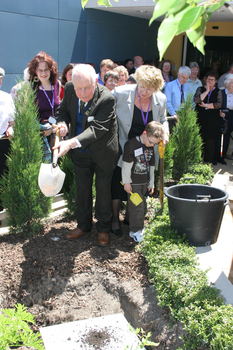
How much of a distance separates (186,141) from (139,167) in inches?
104

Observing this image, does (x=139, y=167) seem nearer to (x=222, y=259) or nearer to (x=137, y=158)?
(x=137, y=158)

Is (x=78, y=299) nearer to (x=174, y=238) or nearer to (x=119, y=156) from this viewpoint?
(x=174, y=238)

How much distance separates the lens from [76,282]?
3.61 meters

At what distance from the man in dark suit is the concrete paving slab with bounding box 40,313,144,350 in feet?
3.38

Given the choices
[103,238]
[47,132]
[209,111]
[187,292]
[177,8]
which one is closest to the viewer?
[177,8]

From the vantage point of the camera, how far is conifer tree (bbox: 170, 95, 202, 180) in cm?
626

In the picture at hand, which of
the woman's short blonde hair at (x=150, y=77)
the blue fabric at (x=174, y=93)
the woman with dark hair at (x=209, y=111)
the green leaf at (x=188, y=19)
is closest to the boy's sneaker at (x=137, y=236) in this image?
the woman's short blonde hair at (x=150, y=77)

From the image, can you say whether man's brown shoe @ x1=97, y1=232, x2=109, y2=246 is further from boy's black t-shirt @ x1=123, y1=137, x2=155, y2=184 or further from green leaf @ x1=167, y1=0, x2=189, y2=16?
green leaf @ x1=167, y1=0, x2=189, y2=16

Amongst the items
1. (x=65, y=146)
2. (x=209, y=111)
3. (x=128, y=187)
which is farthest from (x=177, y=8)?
(x=209, y=111)

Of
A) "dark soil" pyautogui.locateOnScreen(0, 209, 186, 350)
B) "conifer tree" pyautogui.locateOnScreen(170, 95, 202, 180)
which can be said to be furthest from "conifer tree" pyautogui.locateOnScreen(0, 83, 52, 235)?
"conifer tree" pyautogui.locateOnScreen(170, 95, 202, 180)

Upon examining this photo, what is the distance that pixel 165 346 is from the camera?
278cm

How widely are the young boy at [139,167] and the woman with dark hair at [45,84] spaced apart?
144 cm

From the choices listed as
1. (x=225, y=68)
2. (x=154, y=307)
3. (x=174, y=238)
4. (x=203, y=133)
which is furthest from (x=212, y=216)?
(x=225, y=68)

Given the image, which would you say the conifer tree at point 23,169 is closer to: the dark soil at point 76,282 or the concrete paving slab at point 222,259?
the dark soil at point 76,282
